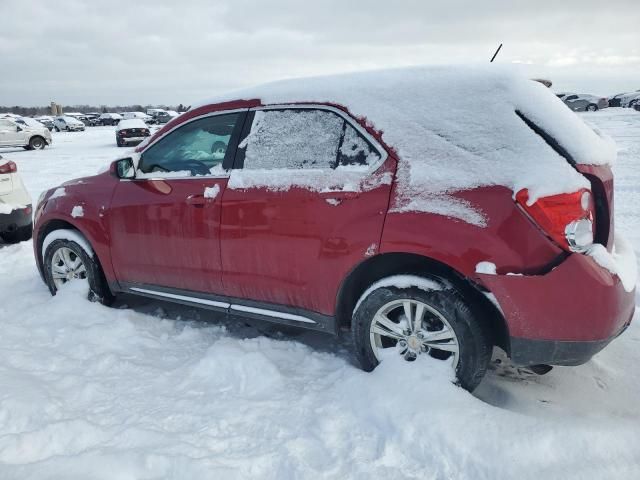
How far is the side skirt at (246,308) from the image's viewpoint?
10.2 feet

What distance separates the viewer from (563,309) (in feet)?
7.69

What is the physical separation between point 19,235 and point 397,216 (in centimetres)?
578

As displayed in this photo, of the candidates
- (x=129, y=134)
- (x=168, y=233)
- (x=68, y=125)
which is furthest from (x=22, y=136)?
(x=168, y=233)

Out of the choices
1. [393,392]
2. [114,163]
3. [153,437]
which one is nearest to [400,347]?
[393,392]

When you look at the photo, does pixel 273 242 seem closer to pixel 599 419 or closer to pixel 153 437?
pixel 153 437

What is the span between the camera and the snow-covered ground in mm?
2260

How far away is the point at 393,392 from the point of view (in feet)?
8.86

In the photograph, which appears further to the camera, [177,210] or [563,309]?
[177,210]

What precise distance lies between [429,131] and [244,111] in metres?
1.32

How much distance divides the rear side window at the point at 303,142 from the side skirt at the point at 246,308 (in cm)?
92

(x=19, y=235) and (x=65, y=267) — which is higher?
(x=65, y=267)

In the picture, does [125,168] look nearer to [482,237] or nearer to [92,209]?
[92,209]

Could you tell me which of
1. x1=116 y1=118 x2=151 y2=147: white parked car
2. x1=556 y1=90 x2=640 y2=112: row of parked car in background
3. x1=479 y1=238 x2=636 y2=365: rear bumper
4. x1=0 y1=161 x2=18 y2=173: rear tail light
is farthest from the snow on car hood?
x1=556 y1=90 x2=640 y2=112: row of parked car in background

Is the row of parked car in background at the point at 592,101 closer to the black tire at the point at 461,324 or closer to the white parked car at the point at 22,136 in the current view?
the white parked car at the point at 22,136
